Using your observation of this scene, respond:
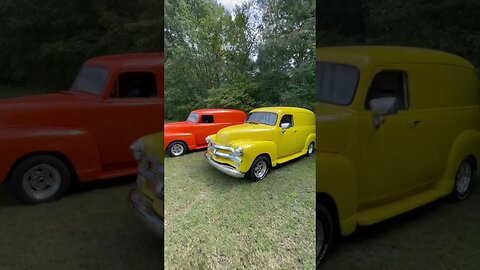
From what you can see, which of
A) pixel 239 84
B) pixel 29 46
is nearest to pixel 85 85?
pixel 29 46

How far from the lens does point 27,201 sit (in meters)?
1.54

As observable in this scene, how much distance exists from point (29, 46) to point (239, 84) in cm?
111

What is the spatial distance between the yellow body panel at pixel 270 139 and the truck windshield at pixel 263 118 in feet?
0.05

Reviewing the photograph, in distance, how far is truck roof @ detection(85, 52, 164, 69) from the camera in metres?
1.47

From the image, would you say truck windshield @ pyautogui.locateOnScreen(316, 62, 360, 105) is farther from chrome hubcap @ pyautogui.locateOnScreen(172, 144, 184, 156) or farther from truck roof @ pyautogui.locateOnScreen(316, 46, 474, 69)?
chrome hubcap @ pyautogui.locateOnScreen(172, 144, 184, 156)

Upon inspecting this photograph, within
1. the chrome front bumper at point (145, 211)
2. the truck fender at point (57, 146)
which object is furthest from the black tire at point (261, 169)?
the truck fender at point (57, 146)

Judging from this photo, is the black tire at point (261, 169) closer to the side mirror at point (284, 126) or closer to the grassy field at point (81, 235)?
the side mirror at point (284, 126)

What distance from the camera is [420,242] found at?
1723 mm

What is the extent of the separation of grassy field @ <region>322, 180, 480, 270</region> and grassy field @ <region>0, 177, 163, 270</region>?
1.03m

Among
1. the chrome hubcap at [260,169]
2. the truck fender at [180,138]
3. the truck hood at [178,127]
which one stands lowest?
the chrome hubcap at [260,169]

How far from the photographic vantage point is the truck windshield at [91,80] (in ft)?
5.07

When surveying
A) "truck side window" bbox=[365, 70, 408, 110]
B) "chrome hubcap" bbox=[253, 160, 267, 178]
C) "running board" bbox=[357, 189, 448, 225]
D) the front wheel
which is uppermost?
"truck side window" bbox=[365, 70, 408, 110]

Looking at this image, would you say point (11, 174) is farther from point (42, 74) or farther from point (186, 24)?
point (186, 24)

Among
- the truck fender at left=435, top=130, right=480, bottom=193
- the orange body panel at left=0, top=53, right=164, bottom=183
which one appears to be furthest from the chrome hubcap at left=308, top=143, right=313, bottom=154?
the truck fender at left=435, top=130, right=480, bottom=193
